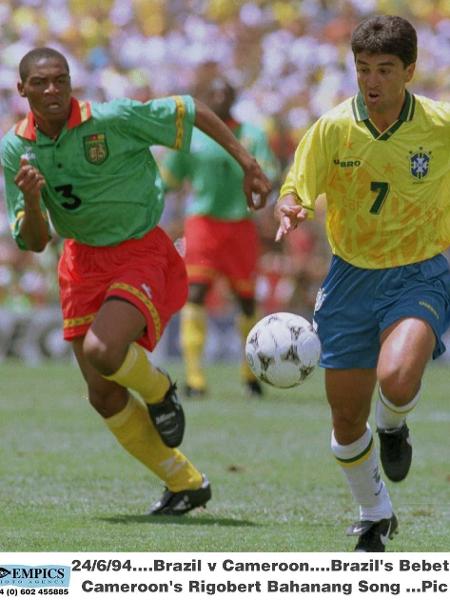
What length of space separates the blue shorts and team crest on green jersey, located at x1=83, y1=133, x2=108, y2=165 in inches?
61.2

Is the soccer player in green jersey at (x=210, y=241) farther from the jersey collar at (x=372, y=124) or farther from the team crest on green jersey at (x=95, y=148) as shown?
the jersey collar at (x=372, y=124)

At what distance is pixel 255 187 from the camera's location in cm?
704

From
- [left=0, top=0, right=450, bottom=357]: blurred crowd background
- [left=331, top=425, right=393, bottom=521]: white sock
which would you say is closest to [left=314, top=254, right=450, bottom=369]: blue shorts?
[left=331, top=425, right=393, bottom=521]: white sock

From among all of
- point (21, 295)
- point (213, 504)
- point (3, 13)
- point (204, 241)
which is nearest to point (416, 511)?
point (213, 504)

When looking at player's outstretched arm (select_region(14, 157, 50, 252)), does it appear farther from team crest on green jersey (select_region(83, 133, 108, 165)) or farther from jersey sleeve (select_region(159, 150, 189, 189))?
jersey sleeve (select_region(159, 150, 189, 189))

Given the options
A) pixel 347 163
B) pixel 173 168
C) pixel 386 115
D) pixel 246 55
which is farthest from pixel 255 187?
pixel 246 55

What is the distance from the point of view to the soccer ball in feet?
20.2

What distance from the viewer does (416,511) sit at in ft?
25.4

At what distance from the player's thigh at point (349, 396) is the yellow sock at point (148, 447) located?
55.2 inches

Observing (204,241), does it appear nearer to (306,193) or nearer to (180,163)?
(180,163)

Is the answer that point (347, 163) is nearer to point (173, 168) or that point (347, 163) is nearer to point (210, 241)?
point (173, 168)

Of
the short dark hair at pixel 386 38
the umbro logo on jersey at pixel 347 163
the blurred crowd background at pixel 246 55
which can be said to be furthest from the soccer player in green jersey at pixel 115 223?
the blurred crowd background at pixel 246 55
